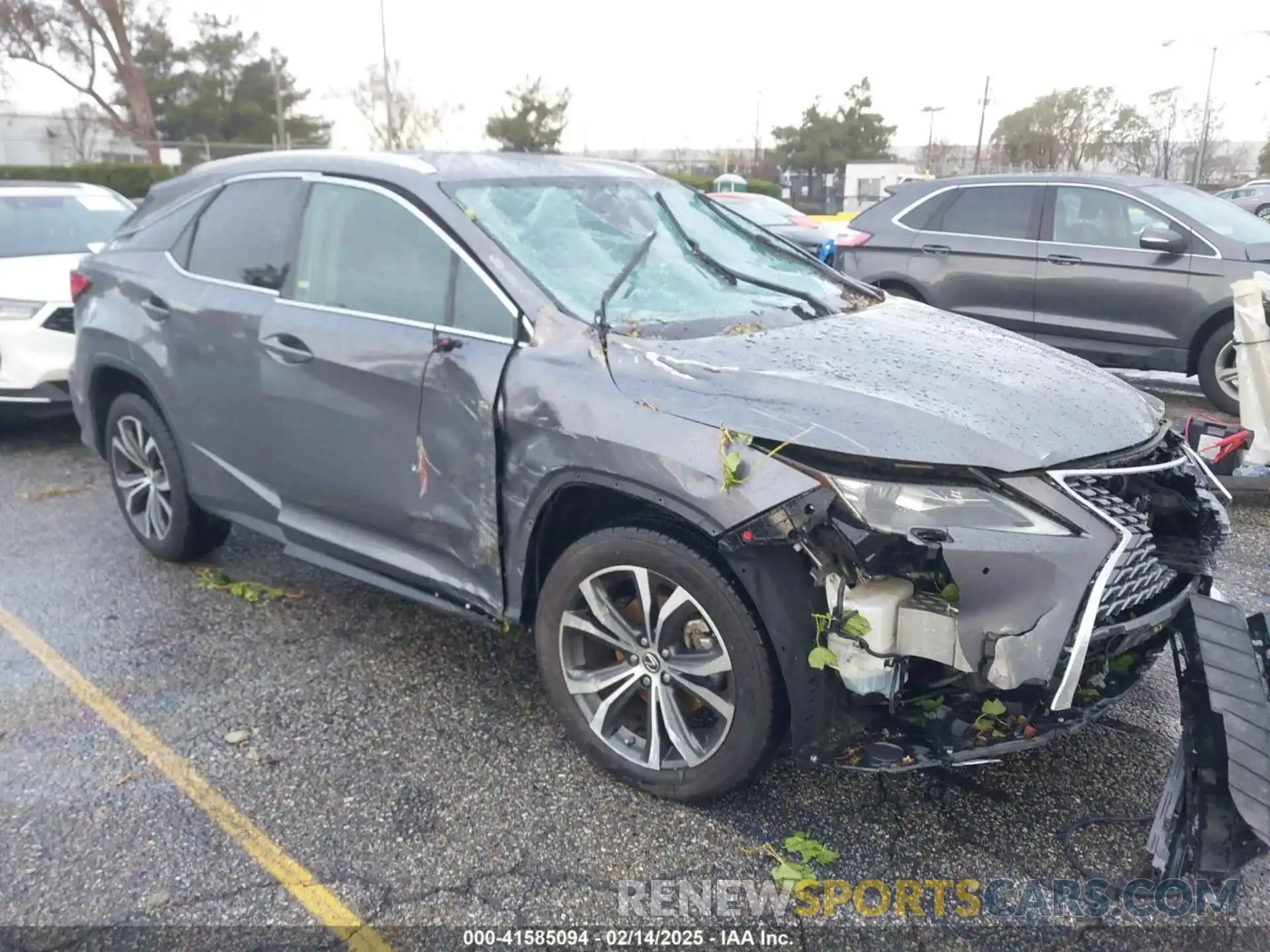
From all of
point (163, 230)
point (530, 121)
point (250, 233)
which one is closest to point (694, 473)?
point (250, 233)

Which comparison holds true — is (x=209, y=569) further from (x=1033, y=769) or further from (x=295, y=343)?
(x=1033, y=769)

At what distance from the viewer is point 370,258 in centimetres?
368

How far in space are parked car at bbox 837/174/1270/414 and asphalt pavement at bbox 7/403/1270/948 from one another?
4.64 metres

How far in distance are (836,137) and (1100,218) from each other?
46.6 m

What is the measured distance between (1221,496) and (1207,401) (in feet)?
17.5

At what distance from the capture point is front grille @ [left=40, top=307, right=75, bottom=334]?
6660 millimetres

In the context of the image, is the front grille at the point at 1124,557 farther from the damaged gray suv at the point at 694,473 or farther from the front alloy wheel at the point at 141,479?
the front alloy wheel at the point at 141,479

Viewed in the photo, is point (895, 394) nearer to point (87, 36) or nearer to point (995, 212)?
point (995, 212)

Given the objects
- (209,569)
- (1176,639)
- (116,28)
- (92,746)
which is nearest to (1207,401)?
(1176,639)

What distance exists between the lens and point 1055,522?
2469mm

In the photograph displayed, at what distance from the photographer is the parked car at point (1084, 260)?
7.42 metres

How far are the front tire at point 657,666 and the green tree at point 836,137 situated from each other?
50.5 metres

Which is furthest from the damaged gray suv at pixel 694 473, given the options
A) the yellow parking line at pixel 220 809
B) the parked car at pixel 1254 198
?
the parked car at pixel 1254 198

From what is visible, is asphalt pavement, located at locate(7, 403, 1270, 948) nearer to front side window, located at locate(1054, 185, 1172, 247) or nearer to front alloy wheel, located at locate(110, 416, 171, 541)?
front alloy wheel, located at locate(110, 416, 171, 541)
